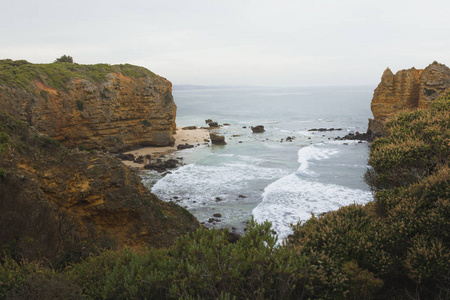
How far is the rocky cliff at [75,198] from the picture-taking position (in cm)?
985

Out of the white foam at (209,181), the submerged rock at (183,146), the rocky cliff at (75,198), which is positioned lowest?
the white foam at (209,181)

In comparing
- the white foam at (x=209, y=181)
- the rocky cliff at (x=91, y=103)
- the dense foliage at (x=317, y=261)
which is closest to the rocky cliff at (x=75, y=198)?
the dense foliage at (x=317, y=261)

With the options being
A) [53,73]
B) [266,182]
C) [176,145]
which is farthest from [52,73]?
[266,182]

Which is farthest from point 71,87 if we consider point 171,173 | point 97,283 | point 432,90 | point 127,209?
point 432,90

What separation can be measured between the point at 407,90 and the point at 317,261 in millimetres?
54468

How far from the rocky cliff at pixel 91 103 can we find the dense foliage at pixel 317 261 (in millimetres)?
25519

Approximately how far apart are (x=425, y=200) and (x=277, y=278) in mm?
5215

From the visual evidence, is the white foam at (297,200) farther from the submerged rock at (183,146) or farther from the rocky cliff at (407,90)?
the rocky cliff at (407,90)

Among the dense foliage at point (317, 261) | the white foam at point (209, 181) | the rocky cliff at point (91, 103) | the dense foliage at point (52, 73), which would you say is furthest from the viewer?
the dense foliage at point (52, 73)

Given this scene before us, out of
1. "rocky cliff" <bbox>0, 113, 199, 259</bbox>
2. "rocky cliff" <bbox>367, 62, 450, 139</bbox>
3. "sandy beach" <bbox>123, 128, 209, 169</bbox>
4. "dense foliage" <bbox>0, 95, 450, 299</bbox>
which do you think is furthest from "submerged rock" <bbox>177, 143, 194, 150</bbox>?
"dense foliage" <bbox>0, 95, 450, 299</bbox>

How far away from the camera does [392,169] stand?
34.5ft

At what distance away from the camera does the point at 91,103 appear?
40438 mm

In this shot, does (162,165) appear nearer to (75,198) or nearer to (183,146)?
(183,146)

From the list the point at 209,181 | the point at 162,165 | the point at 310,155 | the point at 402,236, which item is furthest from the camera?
the point at 310,155
